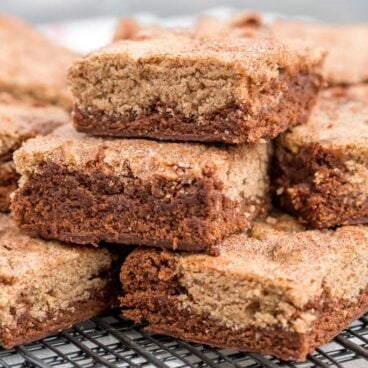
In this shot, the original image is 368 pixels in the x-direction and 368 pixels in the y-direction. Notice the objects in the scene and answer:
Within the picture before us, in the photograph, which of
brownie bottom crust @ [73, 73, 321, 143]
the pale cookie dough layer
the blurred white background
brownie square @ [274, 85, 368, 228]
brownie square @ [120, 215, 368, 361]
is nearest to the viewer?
brownie square @ [120, 215, 368, 361]

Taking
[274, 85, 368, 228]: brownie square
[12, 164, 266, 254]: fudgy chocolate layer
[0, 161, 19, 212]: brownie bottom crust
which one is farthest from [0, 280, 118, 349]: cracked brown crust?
[274, 85, 368, 228]: brownie square

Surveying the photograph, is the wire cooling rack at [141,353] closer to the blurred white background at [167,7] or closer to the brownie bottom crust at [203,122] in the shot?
the brownie bottom crust at [203,122]

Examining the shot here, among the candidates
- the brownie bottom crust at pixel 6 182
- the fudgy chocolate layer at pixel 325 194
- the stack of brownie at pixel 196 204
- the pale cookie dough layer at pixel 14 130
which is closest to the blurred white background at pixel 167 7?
the pale cookie dough layer at pixel 14 130

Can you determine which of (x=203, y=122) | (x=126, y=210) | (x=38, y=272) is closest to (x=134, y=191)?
(x=126, y=210)

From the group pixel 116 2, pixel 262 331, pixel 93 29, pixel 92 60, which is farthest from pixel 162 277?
pixel 116 2

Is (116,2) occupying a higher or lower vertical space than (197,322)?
higher

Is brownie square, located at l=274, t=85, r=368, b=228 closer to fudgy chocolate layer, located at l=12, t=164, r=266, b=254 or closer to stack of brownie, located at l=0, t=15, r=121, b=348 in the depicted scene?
fudgy chocolate layer, located at l=12, t=164, r=266, b=254

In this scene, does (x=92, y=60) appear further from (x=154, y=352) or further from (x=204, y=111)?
(x=154, y=352)
